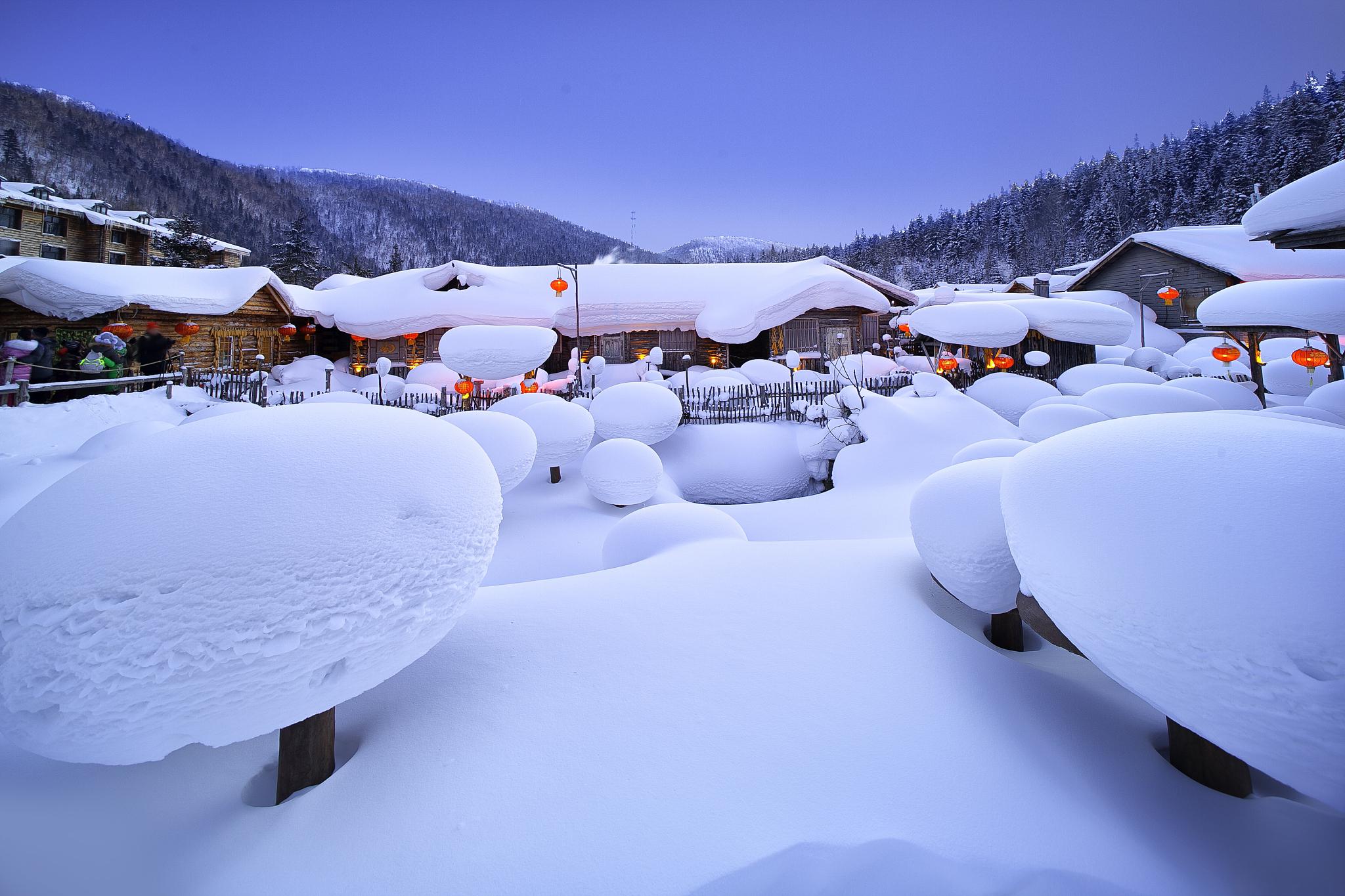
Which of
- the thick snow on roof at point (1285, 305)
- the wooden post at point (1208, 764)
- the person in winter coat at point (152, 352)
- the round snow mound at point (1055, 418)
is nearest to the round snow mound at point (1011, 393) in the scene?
the thick snow on roof at point (1285, 305)

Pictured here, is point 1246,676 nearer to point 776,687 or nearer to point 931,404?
point 776,687

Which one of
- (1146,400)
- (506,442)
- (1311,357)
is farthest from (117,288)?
(1311,357)

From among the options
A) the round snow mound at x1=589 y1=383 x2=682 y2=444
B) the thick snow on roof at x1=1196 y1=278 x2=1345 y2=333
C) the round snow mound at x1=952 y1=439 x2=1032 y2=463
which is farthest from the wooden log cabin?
the thick snow on roof at x1=1196 y1=278 x2=1345 y2=333

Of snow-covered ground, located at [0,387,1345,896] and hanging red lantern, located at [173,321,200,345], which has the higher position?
hanging red lantern, located at [173,321,200,345]

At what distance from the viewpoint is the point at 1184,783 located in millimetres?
2336

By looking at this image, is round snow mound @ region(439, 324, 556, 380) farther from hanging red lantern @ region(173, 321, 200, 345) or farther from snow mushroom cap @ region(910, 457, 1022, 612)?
hanging red lantern @ region(173, 321, 200, 345)

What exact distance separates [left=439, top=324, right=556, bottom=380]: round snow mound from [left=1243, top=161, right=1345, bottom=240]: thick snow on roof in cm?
918

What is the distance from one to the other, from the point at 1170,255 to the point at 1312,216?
969 inches

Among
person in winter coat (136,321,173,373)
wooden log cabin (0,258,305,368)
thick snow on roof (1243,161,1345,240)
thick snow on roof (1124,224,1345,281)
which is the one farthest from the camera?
thick snow on roof (1124,224,1345,281)

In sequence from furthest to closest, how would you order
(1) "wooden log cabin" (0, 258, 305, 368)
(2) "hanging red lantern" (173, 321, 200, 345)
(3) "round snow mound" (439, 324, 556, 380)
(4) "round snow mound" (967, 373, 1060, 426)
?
(2) "hanging red lantern" (173, 321, 200, 345) < (1) "wooden log cabin" (0, 258, 305, 368) < (4) "round snow mound" (967, 373, 1060, 426) < (3) "round snow mound" (439, 324, 556, 380)

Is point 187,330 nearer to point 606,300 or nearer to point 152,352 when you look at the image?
point 152,352

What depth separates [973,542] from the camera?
3.06 meters

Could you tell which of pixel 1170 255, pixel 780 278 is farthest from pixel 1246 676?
pixel 1170 255

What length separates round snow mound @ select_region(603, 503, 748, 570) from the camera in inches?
192
